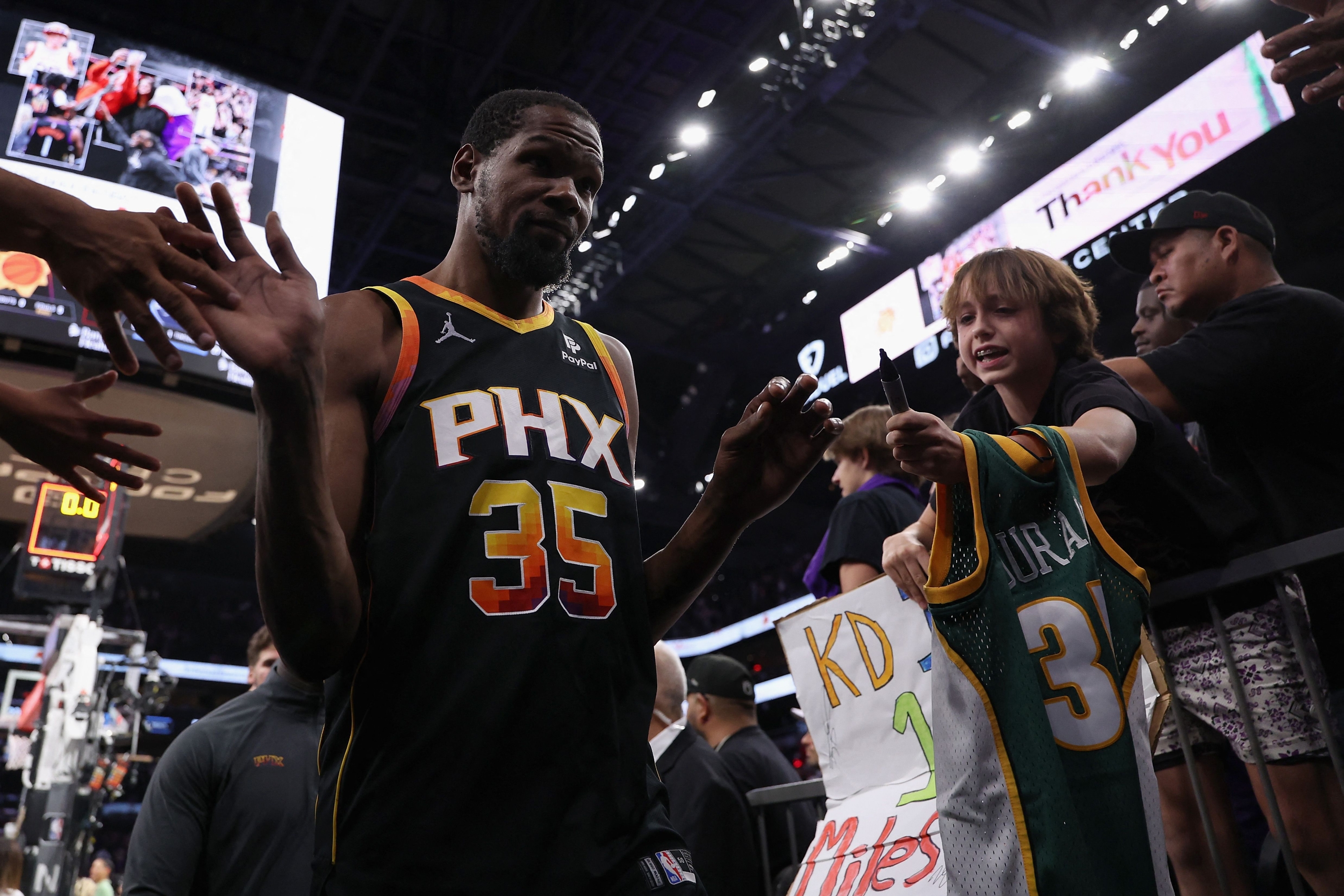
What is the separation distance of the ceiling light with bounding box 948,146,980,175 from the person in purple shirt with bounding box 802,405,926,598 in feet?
28.2

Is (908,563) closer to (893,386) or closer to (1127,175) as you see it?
(893,386)

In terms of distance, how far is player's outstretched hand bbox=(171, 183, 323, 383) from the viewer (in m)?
1.10

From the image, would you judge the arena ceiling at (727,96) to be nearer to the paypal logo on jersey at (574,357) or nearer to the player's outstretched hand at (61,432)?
the player's outstretched hand at (61,432)

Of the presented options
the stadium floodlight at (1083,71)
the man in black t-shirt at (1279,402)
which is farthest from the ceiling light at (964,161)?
the man in black t-shirt at (1279,402)

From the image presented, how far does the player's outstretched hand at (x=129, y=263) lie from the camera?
3.84 ft

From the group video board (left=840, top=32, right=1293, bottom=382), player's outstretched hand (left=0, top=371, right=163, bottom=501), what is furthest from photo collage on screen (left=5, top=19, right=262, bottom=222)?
player's outstretched hand (left=0, top=371, right=163, bottom=501)

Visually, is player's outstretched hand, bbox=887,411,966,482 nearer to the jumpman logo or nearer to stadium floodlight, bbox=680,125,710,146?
the jumpman logo

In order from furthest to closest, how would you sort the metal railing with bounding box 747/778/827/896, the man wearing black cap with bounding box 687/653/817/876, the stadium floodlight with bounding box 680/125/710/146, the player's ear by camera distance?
the stadium floodlight with bounding box 680/125/710/146 → the man wearing black cap with bounding box 687/653/817/876 → the metal railing with bounding box 747/778/827/896 → the player's ear

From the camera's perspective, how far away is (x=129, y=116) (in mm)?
8102

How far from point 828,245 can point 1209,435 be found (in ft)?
37.9

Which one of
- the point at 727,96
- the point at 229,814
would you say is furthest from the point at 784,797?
the point at 727,96

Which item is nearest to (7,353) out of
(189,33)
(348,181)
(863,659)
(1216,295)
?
(189,33)

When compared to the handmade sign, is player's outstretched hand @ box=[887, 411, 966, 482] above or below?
above

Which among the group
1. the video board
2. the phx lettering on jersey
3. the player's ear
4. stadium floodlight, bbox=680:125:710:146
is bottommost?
the phx lettering on jersey
